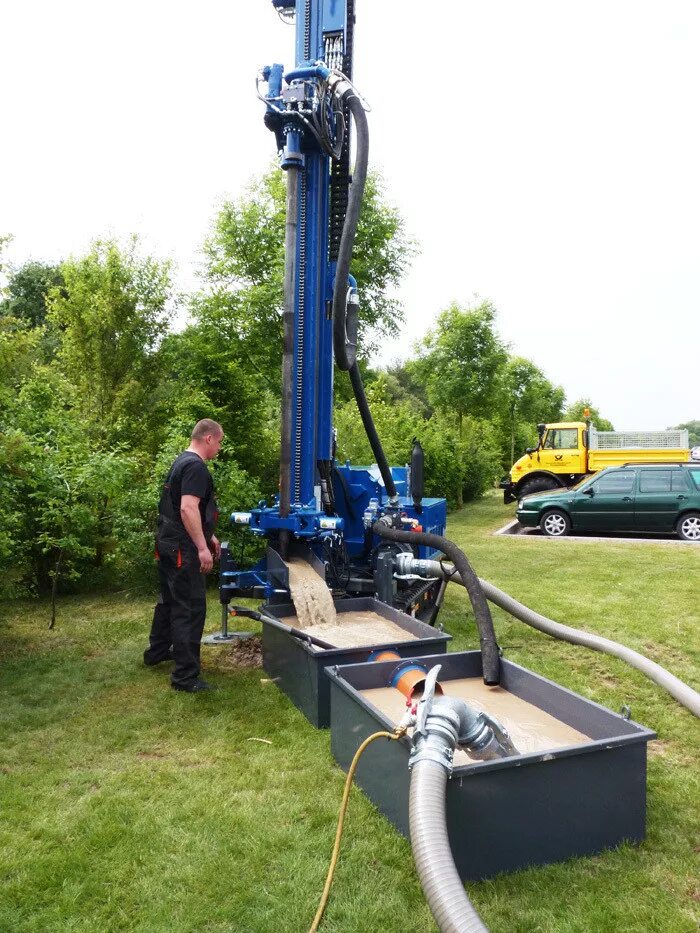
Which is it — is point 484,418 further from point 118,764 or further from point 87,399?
point 118,764

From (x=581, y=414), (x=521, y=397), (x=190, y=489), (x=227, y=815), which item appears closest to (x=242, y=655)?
(x=190, y=489)

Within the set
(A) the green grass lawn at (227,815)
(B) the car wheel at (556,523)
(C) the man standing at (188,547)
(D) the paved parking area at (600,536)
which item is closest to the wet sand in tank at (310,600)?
(A) the green grass lawn at (227,815)

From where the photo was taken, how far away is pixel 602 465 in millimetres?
17641

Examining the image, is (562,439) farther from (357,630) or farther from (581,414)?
(581,414)

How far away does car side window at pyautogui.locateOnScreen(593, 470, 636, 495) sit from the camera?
1362cm

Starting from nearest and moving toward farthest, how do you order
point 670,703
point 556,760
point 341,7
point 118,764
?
point 556,760
point 118,764
point 670,703
point 341,7

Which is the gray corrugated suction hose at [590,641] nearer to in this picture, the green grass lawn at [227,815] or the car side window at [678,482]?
the green grass lawn at [227,815]

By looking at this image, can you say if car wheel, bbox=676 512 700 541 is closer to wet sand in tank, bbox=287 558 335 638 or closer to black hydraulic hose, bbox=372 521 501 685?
black hydraulic hose, bbox=372 521 501 685

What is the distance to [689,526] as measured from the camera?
13117 mm

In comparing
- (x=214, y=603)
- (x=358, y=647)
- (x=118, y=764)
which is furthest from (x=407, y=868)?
(x=214, y=603)

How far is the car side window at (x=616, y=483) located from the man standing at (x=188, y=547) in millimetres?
10281

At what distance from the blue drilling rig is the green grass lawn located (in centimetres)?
98

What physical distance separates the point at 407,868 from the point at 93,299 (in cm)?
1061

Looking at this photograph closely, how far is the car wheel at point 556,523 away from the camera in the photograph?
13930 millimetres
